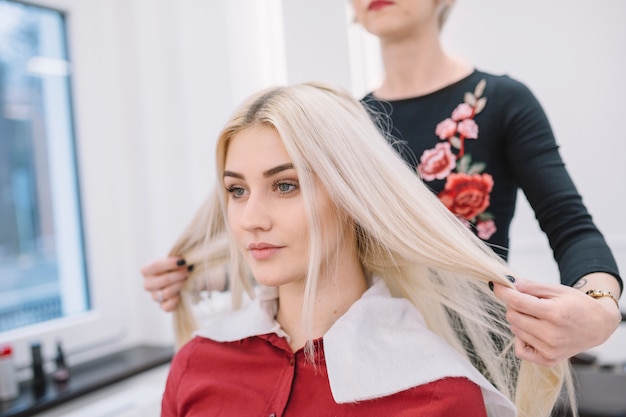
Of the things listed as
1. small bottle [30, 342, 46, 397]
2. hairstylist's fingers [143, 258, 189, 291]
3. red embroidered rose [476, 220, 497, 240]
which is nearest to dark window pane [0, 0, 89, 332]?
small bottle [30, 342, 46, 397]

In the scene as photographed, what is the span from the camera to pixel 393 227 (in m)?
0.91

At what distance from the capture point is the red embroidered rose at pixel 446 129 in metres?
1.17

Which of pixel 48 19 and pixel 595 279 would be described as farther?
pixel 48 19

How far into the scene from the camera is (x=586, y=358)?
2.29 metres

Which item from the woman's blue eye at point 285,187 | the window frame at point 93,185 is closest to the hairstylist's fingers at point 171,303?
the woman's blue eye at point 285,187

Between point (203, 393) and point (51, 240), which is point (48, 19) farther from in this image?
point (203, 393)

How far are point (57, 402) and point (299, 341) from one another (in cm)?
76

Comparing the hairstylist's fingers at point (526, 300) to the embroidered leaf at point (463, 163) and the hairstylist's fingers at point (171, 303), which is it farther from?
the hairstylist's fingers at point (171, 303)

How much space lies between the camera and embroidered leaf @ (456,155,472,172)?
117cm

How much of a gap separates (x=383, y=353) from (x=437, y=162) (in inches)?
17.9

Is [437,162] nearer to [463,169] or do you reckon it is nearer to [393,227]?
[463,169]

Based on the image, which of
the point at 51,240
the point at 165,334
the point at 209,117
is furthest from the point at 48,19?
the point at 165,334

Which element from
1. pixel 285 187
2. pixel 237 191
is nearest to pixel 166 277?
pixel 237 191

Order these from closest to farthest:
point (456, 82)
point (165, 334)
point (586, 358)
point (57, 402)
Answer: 1. point (456, 82)
2. point (57, 402)
3. point (165, 334)
4. point (586, 358)
